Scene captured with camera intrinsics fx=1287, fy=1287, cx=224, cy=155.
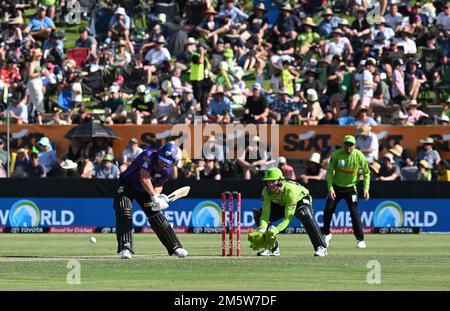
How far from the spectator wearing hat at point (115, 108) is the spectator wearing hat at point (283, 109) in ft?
13.0

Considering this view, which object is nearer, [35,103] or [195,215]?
[195,215]

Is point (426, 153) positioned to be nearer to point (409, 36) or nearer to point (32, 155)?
point (409, 36)

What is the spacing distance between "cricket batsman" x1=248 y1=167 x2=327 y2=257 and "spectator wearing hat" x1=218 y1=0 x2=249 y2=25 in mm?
17566

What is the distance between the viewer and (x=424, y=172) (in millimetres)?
31719

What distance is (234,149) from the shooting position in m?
31.9

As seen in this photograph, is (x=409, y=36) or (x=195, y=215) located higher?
(x=409, y=36)

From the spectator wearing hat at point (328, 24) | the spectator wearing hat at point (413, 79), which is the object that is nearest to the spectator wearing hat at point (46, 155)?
the spectator wearing hat at point (328, 24)

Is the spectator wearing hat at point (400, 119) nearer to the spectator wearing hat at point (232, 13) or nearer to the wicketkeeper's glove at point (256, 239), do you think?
the spectator wearing hat at point (232, 13)

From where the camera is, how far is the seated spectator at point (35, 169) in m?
32.2

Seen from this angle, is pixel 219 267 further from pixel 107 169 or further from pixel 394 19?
pixel 394 19

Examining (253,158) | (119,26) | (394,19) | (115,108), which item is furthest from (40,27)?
(394,19)

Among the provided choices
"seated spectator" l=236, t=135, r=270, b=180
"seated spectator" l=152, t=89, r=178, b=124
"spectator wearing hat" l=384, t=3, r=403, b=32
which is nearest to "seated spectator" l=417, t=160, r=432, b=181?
"seated spectator" l=236, t=135, r=270, b=180
